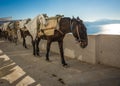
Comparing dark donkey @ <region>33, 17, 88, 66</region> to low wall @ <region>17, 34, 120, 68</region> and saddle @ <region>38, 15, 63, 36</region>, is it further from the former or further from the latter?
low wall @ <region>17, 34, 120, 68</region>

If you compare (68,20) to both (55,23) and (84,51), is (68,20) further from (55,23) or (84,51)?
Result: (84,51)

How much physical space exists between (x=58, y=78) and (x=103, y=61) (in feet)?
7.94

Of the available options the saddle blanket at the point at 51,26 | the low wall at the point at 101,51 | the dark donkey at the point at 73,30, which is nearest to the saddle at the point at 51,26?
the saddle blanket at the point at 51,26

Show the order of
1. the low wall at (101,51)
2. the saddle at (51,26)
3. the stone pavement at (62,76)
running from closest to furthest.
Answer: the stone pavement at (62,76) → the low wall at (101,51) → the saddle at (51,26)

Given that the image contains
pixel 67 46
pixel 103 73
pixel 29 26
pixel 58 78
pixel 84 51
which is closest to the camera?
pixel 58 78

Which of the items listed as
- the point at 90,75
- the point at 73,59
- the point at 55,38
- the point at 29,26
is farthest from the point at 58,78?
the point at 29,26

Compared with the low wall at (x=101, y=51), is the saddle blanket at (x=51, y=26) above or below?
above

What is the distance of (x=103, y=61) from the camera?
7.18m

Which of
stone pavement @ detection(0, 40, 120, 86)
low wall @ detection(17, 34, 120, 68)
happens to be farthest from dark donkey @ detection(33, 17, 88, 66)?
stone pavement @ detection(0, 40, 120, 86)

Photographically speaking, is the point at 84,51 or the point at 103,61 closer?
the point at 103,61

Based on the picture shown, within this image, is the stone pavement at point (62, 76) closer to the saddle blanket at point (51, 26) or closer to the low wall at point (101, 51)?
the low wall at point (101, 51)

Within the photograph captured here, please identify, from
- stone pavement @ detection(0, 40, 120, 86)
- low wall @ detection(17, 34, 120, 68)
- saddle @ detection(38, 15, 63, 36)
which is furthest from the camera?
saddle @ detection(38, 15, 63, 36)

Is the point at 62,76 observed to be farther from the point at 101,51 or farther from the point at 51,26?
the point at 51,26

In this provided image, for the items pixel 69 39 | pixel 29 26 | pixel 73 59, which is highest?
pixel 29 26
